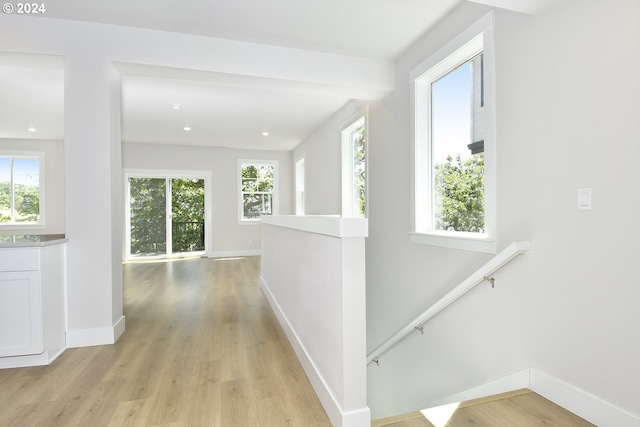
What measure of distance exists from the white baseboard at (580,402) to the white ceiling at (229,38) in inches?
84.2

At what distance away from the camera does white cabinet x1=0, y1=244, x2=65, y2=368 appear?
223 cm

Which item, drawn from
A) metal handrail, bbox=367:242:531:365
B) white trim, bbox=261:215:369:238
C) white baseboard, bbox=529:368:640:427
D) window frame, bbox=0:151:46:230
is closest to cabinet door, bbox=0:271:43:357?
white trim, bbox=261:215:369:238

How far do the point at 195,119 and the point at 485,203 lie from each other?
15.9ft

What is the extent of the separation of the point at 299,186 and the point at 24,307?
621 cm

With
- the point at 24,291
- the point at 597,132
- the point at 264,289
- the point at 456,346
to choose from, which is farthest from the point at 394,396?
the point at 24,291

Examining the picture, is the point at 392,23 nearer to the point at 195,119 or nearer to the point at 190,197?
the point at 195,119

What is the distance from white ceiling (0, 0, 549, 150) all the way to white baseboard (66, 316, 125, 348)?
2186 mm

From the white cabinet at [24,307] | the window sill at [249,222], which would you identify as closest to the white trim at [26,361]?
the white cabinet at [24,307]

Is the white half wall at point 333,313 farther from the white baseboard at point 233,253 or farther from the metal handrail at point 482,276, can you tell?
the white baseboard at point 233,253

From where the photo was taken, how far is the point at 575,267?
5.82ft

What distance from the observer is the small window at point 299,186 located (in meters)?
7.93

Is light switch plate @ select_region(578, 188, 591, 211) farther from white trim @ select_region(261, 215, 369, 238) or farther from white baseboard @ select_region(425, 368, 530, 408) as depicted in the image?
white trim @ select_region(261, 215, 369, 238)

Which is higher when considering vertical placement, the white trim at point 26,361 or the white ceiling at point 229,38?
the white ceiling at point 229,38

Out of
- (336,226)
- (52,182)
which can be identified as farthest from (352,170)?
(52,182)
